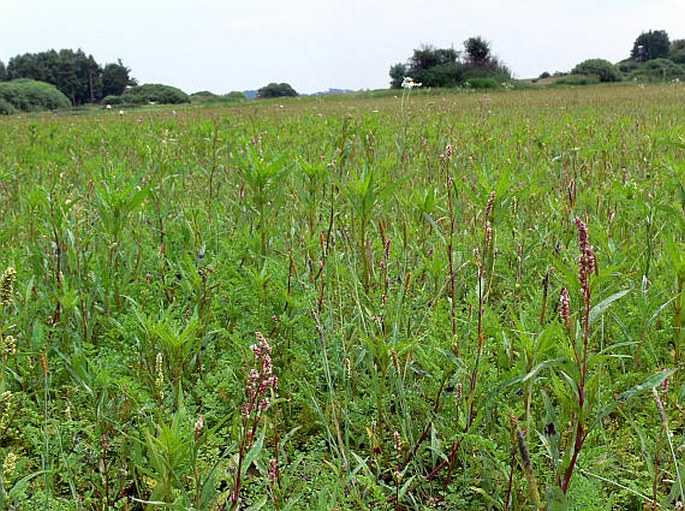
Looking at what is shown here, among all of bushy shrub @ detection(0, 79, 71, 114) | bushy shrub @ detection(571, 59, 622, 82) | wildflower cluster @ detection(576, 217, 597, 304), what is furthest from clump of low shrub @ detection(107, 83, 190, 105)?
wildflower cluster @ detection(576, 217, 597, 304)

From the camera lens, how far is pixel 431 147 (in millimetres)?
5910

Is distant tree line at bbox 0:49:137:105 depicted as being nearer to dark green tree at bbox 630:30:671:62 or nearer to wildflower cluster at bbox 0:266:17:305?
dark green tree at bbox 630:30:671:62

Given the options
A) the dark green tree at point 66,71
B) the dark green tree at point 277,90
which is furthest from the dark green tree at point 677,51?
the dark green tree at point 66,71

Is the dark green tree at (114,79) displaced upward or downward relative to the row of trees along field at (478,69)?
upward

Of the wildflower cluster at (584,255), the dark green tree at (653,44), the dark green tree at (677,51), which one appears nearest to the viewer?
the wildflower cluster at (584,255)

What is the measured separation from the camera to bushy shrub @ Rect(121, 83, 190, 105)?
43.5 metres

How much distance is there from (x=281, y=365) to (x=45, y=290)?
120cm

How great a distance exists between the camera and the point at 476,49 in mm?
46250

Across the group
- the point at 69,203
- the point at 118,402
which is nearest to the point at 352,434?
the point at 118,402

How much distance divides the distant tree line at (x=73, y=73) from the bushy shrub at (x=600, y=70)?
52.3 meters

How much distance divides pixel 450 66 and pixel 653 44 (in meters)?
42.7

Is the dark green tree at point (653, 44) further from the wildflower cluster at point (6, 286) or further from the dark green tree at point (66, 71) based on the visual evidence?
the wildflower cluster at point (6, 286)

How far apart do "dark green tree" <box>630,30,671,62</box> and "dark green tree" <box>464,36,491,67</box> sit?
103 ft

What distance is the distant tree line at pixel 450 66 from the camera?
3922 cm
